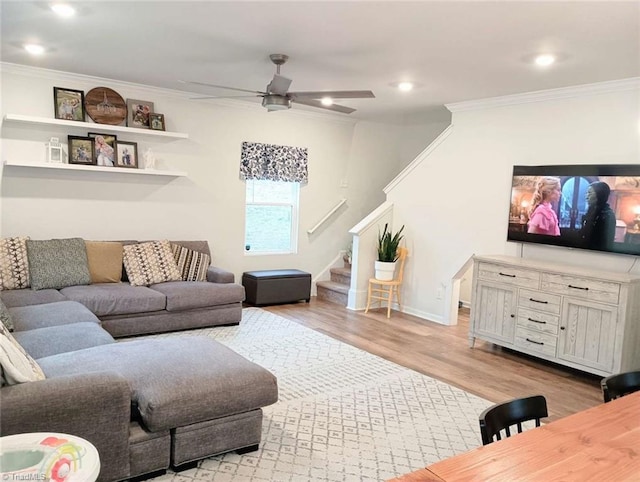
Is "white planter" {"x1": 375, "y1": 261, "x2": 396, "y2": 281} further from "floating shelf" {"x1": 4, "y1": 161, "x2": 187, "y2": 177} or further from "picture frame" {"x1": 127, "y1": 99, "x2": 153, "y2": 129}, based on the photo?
"picture frame" {"x1": 127, "y1": 99, "x2": 153, "y2": 129}

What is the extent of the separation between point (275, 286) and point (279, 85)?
3.00 m

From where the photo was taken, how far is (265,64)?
4258 millimetres

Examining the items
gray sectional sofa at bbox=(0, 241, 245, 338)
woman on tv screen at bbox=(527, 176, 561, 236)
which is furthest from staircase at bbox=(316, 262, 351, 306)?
woman on tv screen at bbox=(527, 176, 561, 236)

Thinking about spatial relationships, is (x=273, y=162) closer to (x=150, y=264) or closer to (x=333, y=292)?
(x=333, y=292)

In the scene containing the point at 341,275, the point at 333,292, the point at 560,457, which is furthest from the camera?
the point at 341,275

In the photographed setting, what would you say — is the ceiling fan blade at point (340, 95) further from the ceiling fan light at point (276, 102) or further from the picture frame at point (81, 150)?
the picture frame at point (81, 150)

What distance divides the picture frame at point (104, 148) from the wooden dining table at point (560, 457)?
16.2 feet

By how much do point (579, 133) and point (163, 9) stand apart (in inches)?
149

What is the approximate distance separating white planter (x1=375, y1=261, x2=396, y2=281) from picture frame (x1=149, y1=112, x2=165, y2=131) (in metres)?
3.04

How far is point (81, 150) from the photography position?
512 centimetres

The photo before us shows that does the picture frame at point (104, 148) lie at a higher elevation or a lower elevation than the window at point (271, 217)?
higher

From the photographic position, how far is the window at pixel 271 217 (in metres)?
6.53

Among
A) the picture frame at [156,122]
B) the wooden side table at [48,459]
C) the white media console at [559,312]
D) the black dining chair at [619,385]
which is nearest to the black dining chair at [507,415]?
the black dining chair at [619,385]

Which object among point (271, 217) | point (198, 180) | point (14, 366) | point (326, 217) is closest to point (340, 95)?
point (14, 366)
